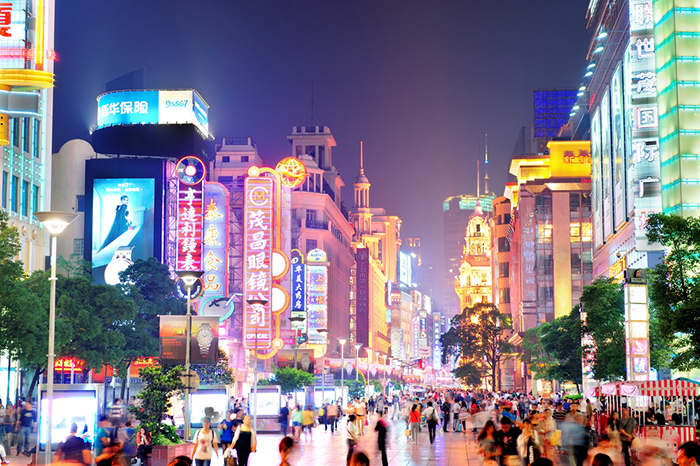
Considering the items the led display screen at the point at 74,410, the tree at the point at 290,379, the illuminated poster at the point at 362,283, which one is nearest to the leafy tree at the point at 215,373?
the tree at the point at 290,379

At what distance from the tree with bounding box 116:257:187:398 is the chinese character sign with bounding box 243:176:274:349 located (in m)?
5.57

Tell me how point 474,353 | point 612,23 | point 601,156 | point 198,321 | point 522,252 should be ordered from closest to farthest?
point 198,321 → point 612,23 → point 601,156 → point 474,353 → point 522,252

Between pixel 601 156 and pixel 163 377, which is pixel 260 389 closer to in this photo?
pixel 163 377

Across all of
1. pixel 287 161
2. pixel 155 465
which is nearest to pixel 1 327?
pixel 155 465

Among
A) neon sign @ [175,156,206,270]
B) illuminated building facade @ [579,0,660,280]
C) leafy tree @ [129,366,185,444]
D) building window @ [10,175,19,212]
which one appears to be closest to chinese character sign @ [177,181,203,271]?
neon sign @ [175,156,206,270]

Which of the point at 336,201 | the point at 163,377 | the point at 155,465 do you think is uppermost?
the point at 336,201

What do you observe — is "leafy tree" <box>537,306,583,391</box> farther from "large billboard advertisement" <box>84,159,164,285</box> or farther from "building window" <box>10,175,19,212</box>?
"large billboard advertisement" <box>84,159,164,285</box>

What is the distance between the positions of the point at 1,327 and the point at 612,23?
194 feet

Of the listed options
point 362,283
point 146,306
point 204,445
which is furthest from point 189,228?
point 362,283

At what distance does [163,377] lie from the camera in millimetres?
31781

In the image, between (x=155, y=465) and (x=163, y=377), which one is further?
(x=163, y=377)

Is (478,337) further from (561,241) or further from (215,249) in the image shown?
(215,249)

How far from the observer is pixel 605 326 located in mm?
56750

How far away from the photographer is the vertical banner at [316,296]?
362 feet
